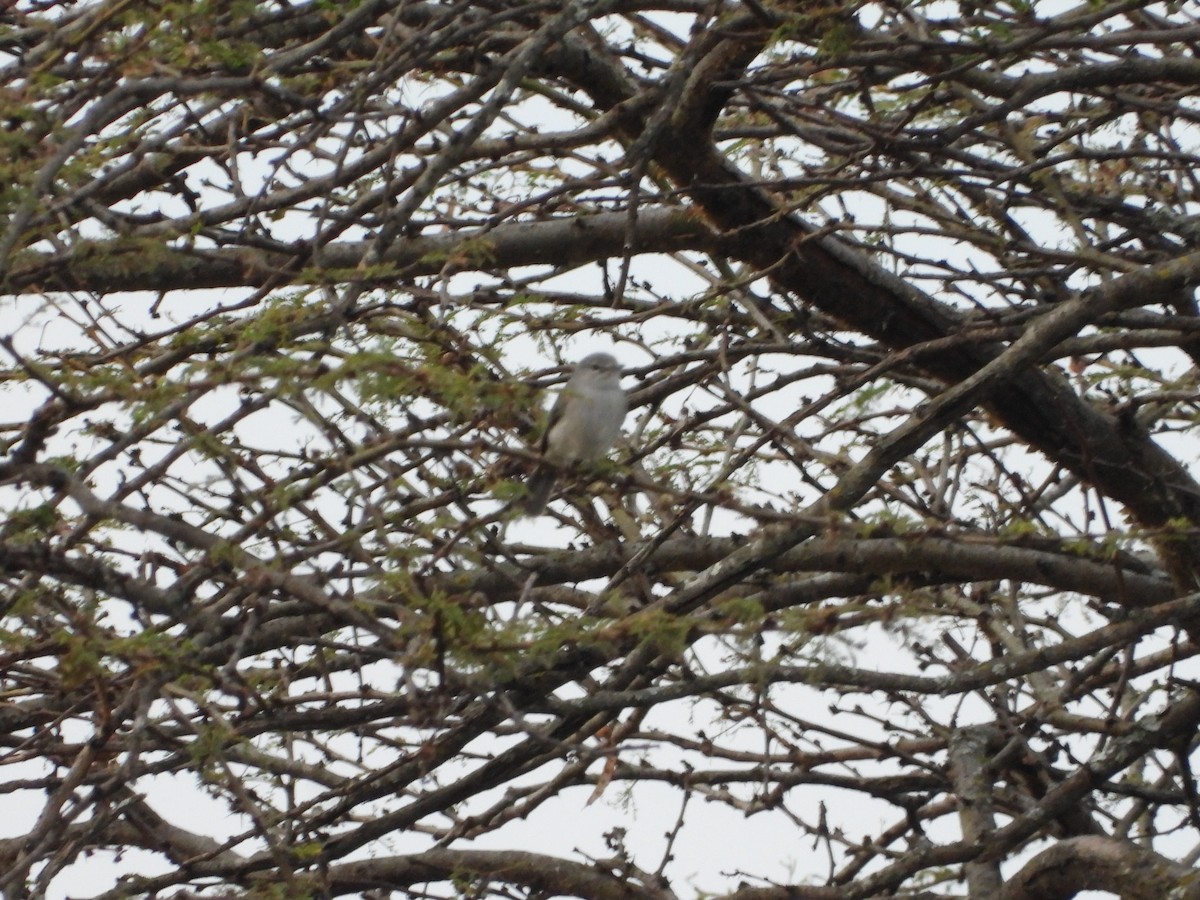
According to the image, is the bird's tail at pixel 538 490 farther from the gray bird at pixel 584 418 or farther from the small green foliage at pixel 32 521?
the small green foliage at pixel 32 521

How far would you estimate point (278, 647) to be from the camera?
497 cm

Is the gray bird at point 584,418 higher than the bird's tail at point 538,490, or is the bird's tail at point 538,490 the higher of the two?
the gray bird at point 584,418

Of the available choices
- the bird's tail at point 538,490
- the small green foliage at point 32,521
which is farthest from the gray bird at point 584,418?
the small green foliage at point 32,521

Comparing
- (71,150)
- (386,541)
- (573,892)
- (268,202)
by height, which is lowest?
(573,892)

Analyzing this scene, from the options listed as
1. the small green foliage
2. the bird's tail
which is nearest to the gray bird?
the bird's tail

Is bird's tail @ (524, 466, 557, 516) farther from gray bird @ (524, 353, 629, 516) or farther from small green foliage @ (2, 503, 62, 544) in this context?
small green foliage @ (2, 503, 62, 544)

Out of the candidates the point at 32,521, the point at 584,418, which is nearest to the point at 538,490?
the point at 584,418

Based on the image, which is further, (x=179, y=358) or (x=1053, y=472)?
(x=1053, y=472)

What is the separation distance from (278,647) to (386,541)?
1569mm

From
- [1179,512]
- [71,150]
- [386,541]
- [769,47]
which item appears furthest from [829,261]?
[71,150]

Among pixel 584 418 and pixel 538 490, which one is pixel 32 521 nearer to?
pixel 538 490

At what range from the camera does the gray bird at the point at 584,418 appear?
511 centimetres

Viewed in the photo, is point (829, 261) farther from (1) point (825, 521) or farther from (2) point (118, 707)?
(2) point (118, 707)

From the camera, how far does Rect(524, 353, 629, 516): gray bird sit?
16.8 ft
